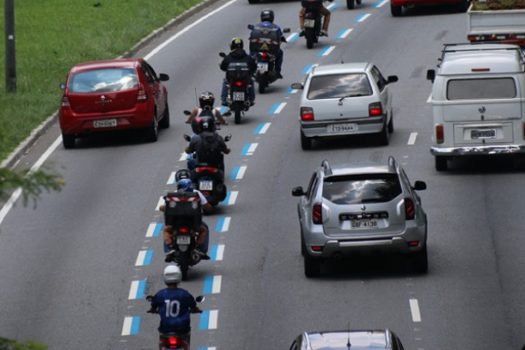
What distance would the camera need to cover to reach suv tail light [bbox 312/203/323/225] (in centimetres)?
2328

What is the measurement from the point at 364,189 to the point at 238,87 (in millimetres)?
13048

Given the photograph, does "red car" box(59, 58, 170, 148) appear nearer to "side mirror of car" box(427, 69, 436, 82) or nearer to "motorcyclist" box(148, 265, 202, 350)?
"side mirror of car" box(427, 69, 436, 82)

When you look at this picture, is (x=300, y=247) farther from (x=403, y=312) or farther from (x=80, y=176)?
(x=80, y=176)

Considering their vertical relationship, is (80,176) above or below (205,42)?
above

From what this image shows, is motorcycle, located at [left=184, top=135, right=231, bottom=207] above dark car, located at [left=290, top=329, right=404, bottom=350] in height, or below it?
below

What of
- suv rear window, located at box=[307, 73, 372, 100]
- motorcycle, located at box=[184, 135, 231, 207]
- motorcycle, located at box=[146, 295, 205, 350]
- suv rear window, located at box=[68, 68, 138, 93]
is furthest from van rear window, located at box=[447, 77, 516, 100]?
motorcycle, located at box=[146, 295, 205, 350]

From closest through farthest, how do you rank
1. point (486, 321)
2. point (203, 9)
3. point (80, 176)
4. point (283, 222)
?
point (486, 321)
point (283, 222)
point (80, 176)
point (203, 9)

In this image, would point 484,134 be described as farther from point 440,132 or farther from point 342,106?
point 342,106

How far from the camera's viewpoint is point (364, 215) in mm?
23188

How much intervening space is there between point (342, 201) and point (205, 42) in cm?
2442

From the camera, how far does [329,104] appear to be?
1286 inches

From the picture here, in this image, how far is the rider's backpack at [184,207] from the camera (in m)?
23.7

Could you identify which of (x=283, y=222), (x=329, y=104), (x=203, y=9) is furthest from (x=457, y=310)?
(x=203, y=9)

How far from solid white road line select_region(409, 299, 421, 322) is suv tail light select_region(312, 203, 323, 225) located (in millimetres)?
1675
